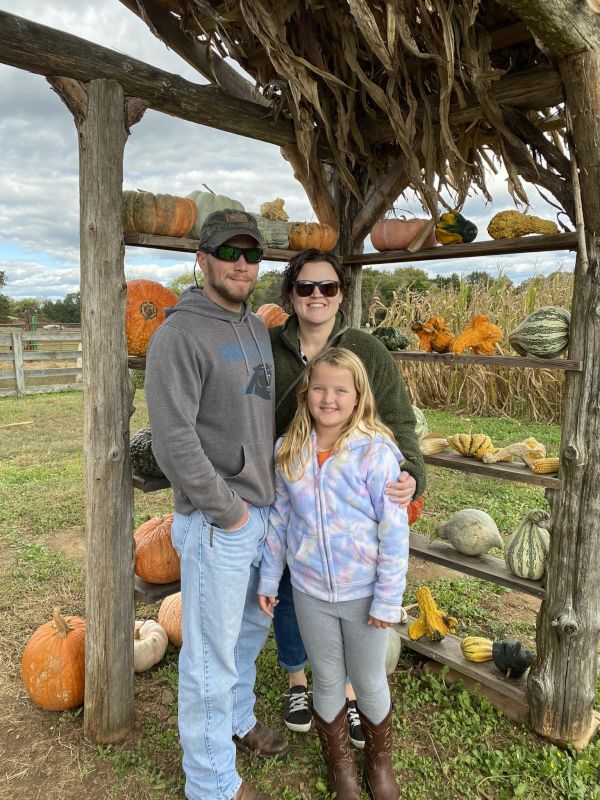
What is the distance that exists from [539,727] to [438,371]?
23.6 feet

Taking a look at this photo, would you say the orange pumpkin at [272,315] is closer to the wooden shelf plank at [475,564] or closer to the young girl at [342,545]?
the young girl at [342,545]

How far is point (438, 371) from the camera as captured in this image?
31.2ft

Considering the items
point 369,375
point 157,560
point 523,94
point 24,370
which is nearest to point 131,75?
point 369,375

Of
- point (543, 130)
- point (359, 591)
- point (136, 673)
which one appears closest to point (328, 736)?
point (359, 591)

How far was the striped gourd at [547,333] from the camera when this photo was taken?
2562 millimetres

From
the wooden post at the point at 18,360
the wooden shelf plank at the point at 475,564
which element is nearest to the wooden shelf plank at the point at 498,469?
the wooden shelf plank at the point at 475,564

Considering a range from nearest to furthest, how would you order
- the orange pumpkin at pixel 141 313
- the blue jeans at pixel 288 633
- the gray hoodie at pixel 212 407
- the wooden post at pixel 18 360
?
1. the gray hoodie at pixel 212 407
2. the orange pumpkin at pixel 141 313
3. the blue jeans at pixel 288 633
4. the wooden post at pixel 18 360

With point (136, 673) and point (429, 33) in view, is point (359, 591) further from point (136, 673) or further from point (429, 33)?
point (429, 33)

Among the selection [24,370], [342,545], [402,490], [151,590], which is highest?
[402,490]

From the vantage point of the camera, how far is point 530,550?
276 cm

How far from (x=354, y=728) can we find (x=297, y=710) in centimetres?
30

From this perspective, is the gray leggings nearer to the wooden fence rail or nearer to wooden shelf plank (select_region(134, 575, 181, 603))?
wooden shelf plank (select_region(134, 575, 181, 603))

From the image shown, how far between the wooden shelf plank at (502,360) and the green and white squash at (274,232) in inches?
34.9

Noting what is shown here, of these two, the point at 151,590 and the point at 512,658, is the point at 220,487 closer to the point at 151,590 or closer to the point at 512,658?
the point at 151,590
